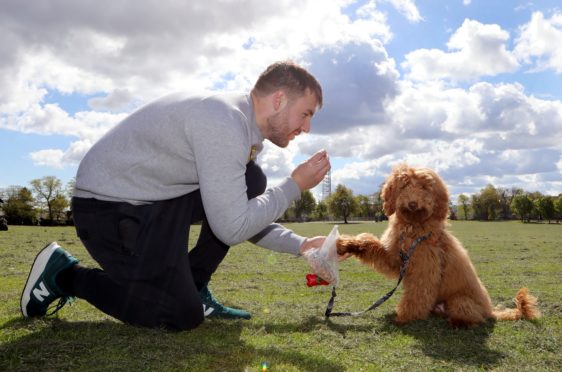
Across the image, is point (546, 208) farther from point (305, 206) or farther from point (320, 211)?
point (305, 206)

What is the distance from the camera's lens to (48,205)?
7862 centimetres

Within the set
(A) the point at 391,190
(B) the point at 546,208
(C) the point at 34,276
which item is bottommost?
(C) the point at 34,276

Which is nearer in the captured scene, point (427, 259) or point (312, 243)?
point (312, 243)

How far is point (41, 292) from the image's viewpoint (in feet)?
12.4

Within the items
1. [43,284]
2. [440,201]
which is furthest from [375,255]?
[43,284]

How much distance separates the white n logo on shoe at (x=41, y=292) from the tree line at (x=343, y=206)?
5878 centimetres

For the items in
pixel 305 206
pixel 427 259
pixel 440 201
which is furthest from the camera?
pixel 305 206

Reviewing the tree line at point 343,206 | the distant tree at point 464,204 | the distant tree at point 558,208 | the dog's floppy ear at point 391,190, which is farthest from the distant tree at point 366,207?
the dog's floppy ear at point 391,190

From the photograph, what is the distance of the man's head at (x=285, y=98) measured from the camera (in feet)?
10.9

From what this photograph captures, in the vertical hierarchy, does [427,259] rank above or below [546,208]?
below

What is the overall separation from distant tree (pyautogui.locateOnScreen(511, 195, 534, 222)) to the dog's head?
100946 mm

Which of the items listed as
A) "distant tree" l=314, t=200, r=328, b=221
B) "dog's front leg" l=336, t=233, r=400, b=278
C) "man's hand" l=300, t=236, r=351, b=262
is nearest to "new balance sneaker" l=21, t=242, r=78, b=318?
"man's hand" l=300, t=236, r=351, b=262

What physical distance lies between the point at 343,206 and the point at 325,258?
8993 centimetres

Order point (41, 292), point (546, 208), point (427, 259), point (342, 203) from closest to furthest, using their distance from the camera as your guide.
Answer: point (41, 292), point (427, 259), point (342, 203), point (546, 208)
